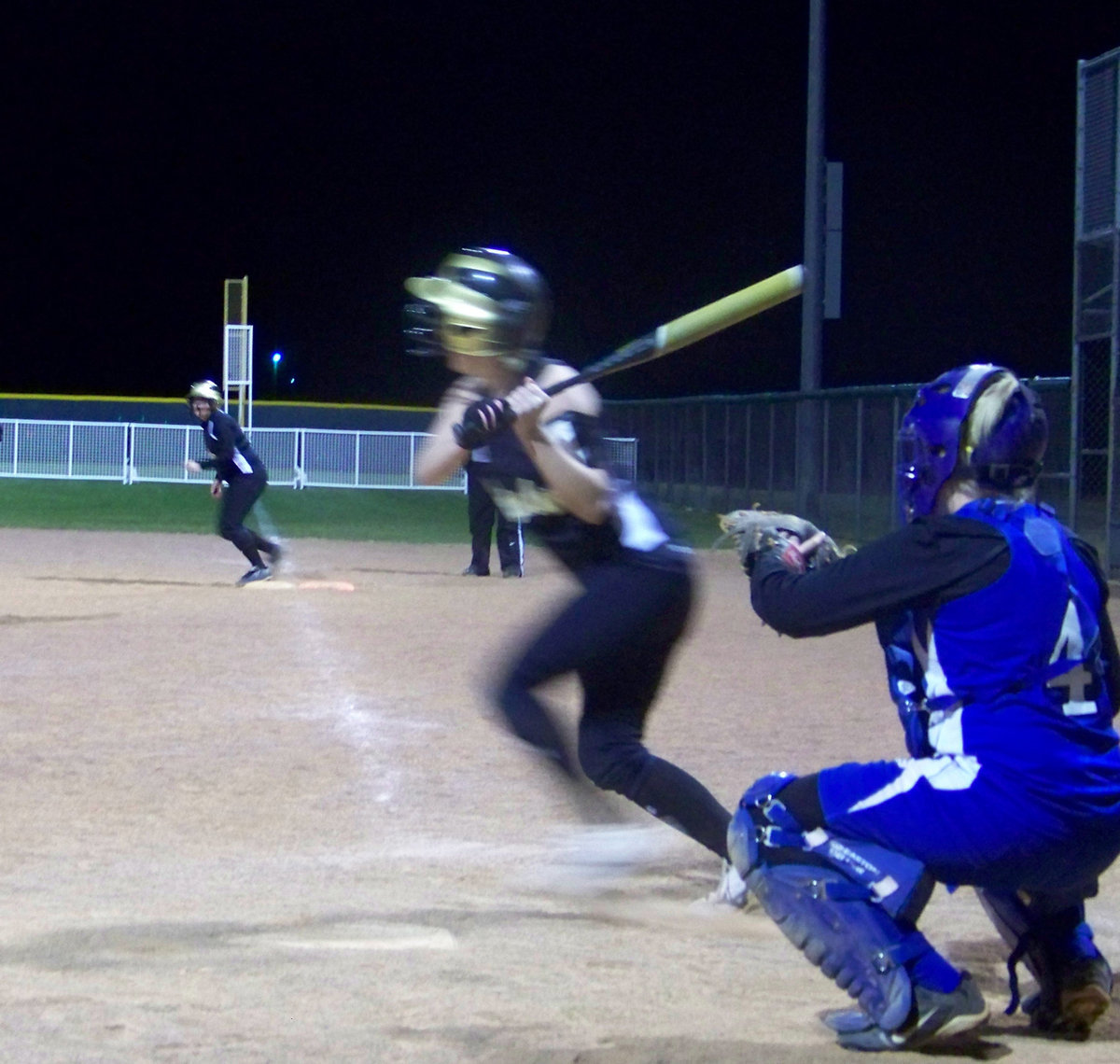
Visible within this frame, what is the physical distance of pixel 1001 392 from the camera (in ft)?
12.3

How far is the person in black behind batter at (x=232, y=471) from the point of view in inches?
610

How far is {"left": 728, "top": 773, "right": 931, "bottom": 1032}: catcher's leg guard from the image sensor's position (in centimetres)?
372

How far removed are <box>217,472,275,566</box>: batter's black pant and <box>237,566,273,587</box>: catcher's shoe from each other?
0.12 meters

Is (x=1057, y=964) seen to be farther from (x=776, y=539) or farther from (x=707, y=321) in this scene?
(x=707, y=321)

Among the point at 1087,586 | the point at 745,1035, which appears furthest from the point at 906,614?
the point at 745,1035

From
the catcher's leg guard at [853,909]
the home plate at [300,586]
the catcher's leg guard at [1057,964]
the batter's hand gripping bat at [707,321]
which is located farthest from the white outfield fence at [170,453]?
the catcher's leg guard at [853,909]

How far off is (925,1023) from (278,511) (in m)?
27.8

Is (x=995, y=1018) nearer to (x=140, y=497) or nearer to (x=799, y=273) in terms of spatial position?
(x=799, y=273)

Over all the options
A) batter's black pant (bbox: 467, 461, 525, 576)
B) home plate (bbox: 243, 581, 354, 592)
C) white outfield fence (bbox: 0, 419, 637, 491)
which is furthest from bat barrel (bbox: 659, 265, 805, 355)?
white outfield fence (bbox: 0, 419, 637, 491)

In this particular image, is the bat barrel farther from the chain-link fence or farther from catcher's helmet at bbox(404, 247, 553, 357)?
the chain-link fence

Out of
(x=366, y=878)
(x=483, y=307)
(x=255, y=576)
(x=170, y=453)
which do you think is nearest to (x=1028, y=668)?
(x=483, y=307)

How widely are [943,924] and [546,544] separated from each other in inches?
67.8

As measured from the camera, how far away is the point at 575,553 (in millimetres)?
4652

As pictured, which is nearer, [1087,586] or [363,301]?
[1087,586]
